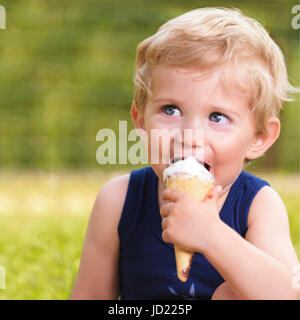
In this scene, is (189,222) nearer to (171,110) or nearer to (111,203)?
(171,110)

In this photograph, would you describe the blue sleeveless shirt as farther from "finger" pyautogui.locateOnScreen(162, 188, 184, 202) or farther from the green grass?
the green grass

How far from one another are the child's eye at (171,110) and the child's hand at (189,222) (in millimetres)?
243

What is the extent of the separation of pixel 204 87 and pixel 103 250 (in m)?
0.69

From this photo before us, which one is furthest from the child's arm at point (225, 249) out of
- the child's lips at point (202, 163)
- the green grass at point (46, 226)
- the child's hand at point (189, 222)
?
the green grass at point (46, 226)

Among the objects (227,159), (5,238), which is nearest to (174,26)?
(227,159)

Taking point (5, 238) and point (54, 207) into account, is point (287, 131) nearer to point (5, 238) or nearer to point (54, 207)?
point (54, 207)

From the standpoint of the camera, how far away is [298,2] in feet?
20.9

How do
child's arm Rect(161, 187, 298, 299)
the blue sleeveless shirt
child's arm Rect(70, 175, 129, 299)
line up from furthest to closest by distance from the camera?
1. child's arm Rect(70, 175, 129, 299)
2. the blue sleeveless shirt
3. child's arm Rect(161, 187, 298, 299)

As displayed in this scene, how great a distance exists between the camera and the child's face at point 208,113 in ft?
5.07

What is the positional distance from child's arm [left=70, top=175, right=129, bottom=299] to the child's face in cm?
33

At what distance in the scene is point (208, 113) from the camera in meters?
1.56

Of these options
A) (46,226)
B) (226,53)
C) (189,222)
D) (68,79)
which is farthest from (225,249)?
(68,79)

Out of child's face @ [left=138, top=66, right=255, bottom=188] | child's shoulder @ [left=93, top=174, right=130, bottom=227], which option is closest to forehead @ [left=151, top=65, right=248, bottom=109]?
child's face @ [left=138, top=66, right=255, bottom=188]

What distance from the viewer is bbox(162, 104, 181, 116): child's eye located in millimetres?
1579
